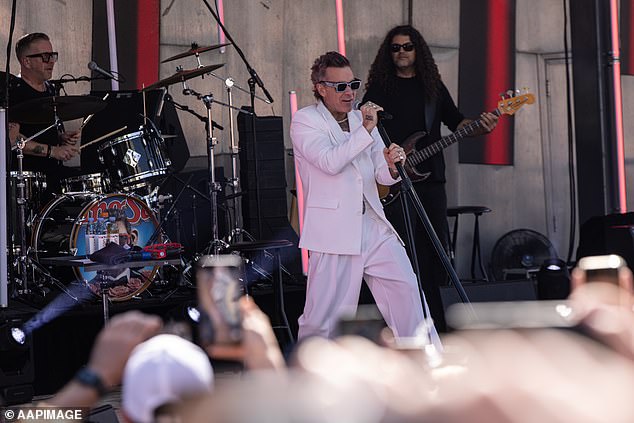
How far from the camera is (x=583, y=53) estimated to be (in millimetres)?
6309

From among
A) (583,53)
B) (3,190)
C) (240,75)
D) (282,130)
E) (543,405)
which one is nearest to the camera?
(543,405)

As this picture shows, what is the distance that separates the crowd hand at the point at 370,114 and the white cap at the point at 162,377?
136 inches

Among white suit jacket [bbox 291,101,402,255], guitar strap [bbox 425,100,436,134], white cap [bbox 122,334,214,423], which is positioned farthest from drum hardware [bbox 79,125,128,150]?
white cap [bbox 122,334,214,423]

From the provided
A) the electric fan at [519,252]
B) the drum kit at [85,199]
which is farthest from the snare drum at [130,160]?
the electric fan at [519,252]

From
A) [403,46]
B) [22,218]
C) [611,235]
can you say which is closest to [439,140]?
[403,46]

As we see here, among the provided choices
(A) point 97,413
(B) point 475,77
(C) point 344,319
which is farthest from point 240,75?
(C) point 344,319

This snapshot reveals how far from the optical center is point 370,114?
4523 mm

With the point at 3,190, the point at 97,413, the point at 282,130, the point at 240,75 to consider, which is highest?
the point at 240,75

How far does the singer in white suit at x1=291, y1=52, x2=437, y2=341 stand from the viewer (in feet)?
16.0

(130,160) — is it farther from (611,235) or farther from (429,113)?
(611,235)

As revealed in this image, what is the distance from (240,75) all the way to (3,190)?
12.5ft

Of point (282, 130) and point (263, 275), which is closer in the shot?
point (263, 275)

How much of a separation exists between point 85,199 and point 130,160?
1.31 ft

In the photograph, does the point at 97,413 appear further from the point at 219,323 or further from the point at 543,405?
the point at 543,405
